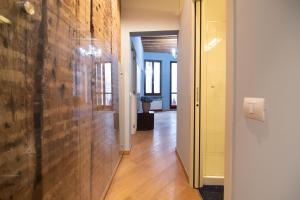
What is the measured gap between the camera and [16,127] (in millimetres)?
734

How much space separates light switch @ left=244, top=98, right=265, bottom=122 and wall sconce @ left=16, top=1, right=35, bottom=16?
100 centimetres

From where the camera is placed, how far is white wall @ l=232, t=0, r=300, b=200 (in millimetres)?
732

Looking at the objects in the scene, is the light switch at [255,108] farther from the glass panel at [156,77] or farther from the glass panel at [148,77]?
the glass panel at [156,77]

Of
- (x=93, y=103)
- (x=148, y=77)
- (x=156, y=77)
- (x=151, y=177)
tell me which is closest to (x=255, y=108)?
(x=93, y=103)

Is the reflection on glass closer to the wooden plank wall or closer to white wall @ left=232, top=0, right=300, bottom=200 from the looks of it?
the wooden plank wall

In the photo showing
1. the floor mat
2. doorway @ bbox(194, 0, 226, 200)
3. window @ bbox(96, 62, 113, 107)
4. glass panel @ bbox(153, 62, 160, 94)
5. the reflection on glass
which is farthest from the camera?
glass panel @ bbox(153, 62, 160, 94)

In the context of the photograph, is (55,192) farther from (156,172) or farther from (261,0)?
(156,172)

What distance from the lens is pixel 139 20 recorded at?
11.5 ft

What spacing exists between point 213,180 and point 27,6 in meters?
2.43

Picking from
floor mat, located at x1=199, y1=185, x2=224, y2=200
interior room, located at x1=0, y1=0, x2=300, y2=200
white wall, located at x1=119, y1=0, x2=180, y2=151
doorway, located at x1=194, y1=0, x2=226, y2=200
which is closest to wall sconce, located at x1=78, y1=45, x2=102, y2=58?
interior room, located at x1=0, y1=0, x2=300, y2=200

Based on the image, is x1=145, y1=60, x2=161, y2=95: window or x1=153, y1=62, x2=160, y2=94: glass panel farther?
x1=153, y1=62, x2=160, y2=94: glass panel

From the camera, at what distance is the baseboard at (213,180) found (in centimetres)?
242

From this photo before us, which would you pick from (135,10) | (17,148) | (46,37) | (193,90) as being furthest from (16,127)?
(135,10)

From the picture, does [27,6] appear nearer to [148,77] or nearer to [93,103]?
[93,103]
